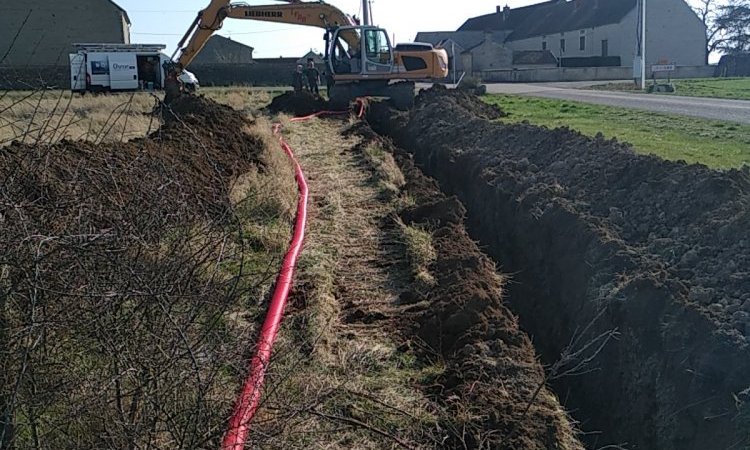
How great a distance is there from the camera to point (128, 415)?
3268mm

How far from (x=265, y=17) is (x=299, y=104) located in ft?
10.8

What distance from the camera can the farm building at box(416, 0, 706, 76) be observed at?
62.9 meters

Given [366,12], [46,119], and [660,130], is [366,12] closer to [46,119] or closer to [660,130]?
[660,130]

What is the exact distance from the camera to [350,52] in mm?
24875

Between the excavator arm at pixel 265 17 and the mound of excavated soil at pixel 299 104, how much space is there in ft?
7.46

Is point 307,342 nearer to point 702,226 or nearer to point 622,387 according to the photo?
point 622,387

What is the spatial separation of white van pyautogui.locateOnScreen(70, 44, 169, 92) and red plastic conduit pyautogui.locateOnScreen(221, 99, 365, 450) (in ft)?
93.8

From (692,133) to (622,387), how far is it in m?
8.57

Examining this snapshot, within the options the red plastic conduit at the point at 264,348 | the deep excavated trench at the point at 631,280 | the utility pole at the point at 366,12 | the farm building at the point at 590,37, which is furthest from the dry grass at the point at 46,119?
the farm building at the point at 590,37

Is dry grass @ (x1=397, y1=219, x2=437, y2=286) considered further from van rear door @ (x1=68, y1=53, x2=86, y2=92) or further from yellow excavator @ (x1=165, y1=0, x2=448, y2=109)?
yellow excavator @ (x1=165, y1=0, x2=448, y2=109)

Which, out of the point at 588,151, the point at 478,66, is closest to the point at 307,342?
the point at 588,151

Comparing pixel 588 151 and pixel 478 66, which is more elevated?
pixel 478 66

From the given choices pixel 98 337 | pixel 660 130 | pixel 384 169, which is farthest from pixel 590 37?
pixel 98 337

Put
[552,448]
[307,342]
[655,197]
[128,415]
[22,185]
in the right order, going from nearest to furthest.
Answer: [128,415] → [22,185] → [552,448] → [307,342] → [655,197]
